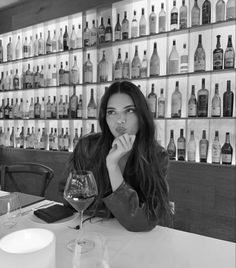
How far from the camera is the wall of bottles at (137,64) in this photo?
2.18 meters

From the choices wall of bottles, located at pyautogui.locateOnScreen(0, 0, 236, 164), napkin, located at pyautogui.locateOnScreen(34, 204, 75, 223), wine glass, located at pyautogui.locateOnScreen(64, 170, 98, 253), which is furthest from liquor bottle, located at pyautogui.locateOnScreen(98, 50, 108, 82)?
wine glass, located at pyautogui.locateOnScreen(64, 170, 98, 253)

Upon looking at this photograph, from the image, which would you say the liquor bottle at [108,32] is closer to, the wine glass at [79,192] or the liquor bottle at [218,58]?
the liquor bottle at [218,58]

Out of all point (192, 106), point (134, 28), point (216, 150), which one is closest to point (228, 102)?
point (192, 106)

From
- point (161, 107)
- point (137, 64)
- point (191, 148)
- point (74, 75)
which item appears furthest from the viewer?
point (74, 75)

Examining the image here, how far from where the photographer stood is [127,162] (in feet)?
3.93

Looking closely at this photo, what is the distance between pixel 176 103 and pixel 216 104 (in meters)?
0.34

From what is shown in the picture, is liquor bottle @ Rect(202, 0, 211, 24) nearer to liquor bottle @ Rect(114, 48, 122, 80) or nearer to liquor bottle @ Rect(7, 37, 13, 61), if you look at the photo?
liquor bottle @ Rect(114, 48, 122, 80)

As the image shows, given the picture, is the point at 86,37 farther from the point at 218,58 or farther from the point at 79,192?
the point at 79,192

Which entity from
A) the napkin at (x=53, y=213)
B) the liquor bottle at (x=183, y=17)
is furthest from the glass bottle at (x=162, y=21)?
the napkin at (x=53, y=213)

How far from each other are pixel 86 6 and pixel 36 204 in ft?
7.43

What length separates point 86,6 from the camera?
269 centimetres

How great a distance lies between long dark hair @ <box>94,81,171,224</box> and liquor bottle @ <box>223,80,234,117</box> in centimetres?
110

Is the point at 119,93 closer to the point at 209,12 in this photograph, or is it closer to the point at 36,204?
the point at 36,204

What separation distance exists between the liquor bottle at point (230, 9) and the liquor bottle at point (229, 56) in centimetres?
15
